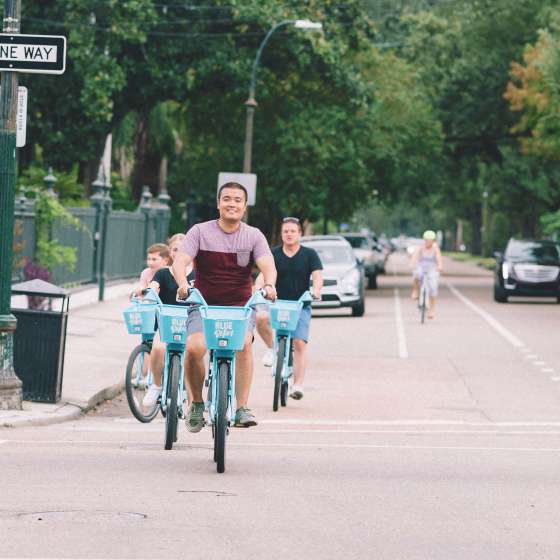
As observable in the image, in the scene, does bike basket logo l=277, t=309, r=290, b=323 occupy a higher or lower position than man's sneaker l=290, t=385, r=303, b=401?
higher

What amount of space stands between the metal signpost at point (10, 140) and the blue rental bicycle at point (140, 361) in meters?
0.98

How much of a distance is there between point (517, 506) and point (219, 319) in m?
2.35

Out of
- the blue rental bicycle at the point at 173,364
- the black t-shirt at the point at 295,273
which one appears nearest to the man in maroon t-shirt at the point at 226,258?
the blue rental bicycle at the point at 173,364

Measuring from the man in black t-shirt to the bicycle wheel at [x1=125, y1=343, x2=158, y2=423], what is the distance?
2003mm

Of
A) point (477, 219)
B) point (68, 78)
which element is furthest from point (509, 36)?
point (477, 219)

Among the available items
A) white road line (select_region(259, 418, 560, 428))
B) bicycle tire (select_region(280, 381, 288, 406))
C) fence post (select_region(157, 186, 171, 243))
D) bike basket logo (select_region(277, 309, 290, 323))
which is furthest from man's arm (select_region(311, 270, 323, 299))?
fence post (select_region(157, 186, 171, 243))

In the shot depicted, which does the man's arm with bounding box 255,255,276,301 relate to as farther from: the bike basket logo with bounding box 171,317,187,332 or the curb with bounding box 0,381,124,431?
the curb with bounding box 0,381,124,431

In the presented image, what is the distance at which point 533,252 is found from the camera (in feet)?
134

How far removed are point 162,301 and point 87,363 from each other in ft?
18.4

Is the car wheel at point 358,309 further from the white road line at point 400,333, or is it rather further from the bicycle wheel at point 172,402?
the bicycle wheel at point 172,402

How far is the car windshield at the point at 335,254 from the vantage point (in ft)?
104

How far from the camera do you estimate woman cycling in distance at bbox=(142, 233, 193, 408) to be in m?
12.6

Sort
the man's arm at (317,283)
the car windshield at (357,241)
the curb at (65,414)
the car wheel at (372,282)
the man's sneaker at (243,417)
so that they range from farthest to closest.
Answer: the car windshield at (357,241) < the car wheel at (372,282) < the man's arm at (317,283) < the curb at (65,414) < the man's sneaker at (243,417)

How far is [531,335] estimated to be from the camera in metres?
26.1
